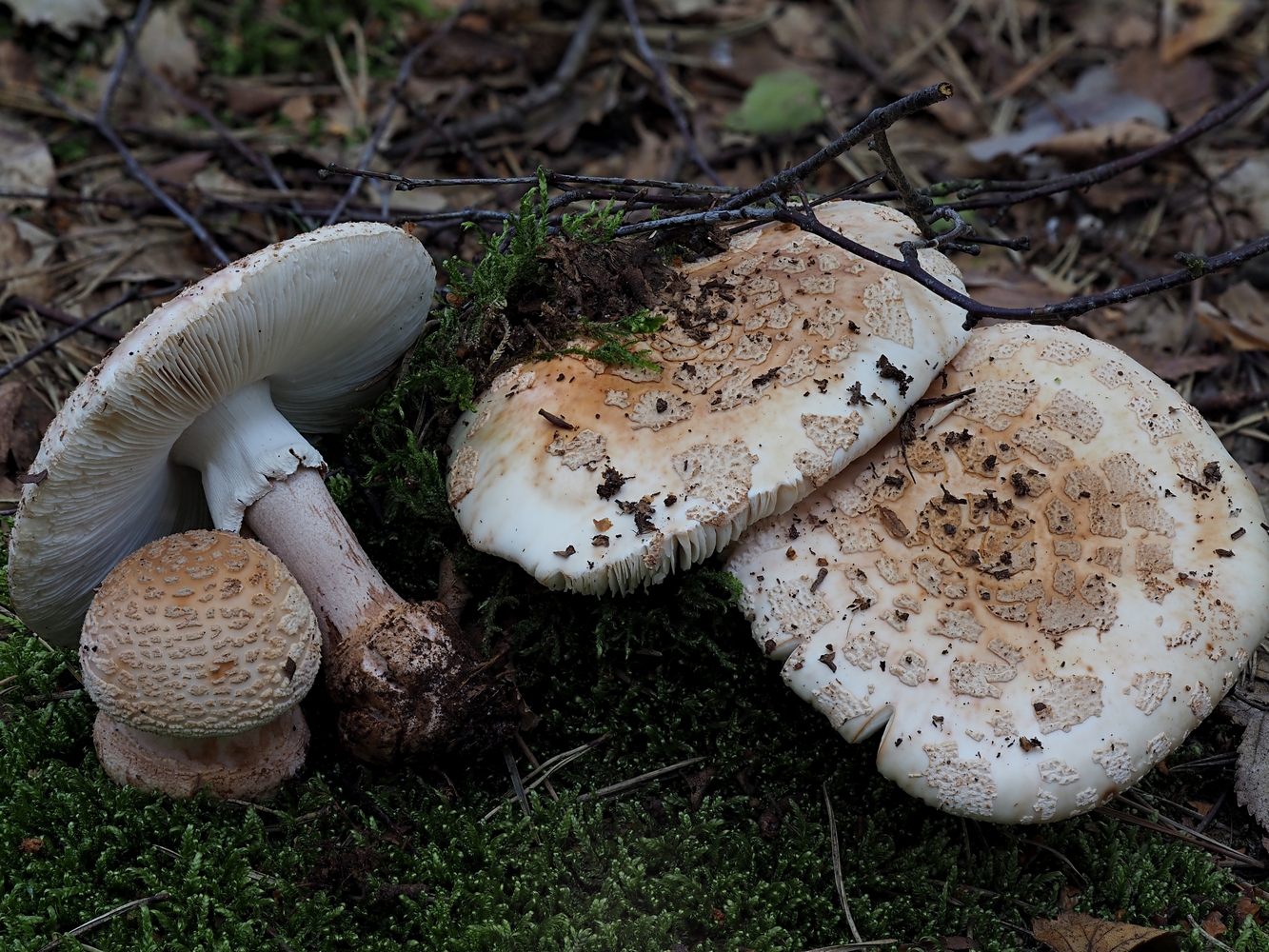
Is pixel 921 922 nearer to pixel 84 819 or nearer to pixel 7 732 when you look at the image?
pixel 84 819

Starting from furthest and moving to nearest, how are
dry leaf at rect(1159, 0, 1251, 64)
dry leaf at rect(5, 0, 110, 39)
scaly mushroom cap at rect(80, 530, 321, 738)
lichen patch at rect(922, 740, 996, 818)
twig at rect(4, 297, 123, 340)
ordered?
dry leaf at rect(1159, 0, 1251, 64) < dry leaf at rect(5, 0, 110, 39) < twig at rect(4, 297, 123, 340) < lichen patch at rect(922, 740, 996, 818) < scaly mushroom cap at rect(80, 530, 321, 738)

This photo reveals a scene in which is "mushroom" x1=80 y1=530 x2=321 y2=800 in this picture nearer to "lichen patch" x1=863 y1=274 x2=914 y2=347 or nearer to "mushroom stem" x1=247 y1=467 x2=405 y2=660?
"mushroom stem" x1=247 y1=467 x2=405 y2=660

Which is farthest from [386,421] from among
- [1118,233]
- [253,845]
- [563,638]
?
[1118,233]

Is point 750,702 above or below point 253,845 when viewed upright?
below

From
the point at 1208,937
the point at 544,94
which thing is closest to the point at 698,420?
the point at 1208,937

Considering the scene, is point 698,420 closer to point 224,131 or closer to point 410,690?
point 410,690

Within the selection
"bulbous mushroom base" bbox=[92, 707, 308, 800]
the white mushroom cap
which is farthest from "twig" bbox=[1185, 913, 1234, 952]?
the white mushroom cap

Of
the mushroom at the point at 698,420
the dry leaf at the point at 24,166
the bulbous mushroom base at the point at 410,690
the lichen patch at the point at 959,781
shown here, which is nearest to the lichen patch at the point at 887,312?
the mushroom at the point at 698,420
